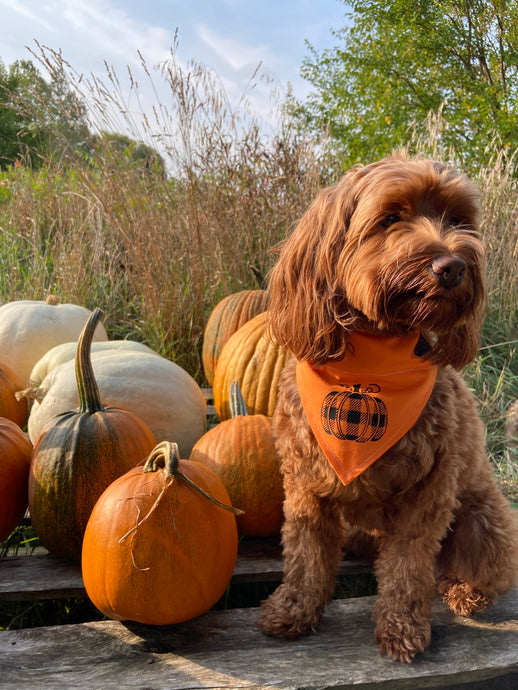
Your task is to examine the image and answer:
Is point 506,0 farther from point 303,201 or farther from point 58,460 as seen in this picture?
point 58,460

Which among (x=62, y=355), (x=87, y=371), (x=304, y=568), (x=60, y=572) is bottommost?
(x=60, y=572)

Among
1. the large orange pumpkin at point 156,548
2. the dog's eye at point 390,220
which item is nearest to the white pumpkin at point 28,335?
the large orange pumpkin at point 156,548

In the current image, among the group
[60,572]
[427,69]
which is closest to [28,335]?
[60,572]

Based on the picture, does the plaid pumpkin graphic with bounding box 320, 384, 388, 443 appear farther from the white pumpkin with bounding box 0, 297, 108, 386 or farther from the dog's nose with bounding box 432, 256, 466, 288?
the white pumpkin with bounding box 0, 297, 108, 386

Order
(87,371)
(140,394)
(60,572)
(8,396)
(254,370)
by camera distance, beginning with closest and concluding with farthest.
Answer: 1. (60,572)
2. (87,371)
3. (140,394)
4. (8,396)
5. (254,370)

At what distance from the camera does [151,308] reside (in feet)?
15.7

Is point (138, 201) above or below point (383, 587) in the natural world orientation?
above

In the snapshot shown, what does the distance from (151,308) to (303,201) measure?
160 cm

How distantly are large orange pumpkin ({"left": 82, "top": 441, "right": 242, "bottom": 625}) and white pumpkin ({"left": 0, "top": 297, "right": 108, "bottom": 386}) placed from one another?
2.23m

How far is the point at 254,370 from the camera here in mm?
3416

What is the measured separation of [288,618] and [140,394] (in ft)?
4.85

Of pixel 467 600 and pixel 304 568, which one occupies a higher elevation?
pixel 304 568

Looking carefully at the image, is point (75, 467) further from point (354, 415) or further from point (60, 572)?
point (354, 415)

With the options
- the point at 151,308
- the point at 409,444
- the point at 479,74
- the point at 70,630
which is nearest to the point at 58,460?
the point at 70,630
